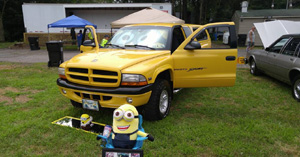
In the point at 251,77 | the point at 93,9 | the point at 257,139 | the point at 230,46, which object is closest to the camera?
the point at 257,139

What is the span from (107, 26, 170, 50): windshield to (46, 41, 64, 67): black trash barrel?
521cm

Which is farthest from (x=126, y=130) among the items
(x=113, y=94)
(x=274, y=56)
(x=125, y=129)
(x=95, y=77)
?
(x=274, y=56)

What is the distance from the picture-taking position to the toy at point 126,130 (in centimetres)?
220

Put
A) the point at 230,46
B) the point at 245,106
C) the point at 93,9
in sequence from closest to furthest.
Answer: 1. the point at 230,46
2. the point at 245,106
3. the point at 93,9

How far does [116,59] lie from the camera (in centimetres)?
379

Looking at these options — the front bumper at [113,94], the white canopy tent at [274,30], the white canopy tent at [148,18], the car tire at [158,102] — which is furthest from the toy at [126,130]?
the white canopy tent at [148,18]

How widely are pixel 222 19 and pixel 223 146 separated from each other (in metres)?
34.7

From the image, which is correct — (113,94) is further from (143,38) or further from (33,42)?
(33,42)

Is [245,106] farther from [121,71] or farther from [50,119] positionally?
[50,119]

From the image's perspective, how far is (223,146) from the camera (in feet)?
10.9

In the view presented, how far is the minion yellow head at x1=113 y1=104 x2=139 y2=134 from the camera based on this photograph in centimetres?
219

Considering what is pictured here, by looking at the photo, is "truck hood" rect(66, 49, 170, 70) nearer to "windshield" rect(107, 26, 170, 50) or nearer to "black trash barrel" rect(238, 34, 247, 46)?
"windshield" rect(107, 26, 170, 50)

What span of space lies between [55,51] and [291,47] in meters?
8.63

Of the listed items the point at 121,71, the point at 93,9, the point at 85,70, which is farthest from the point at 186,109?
the point at 93,9
